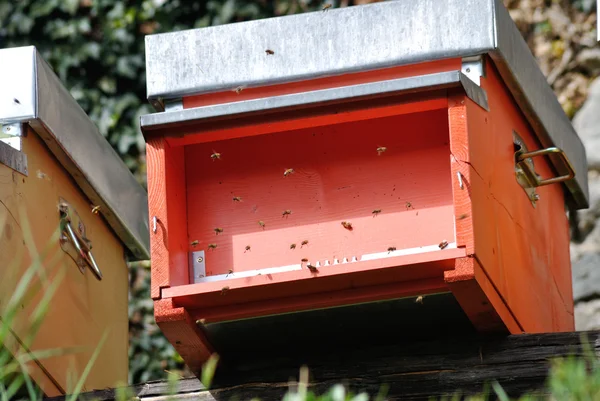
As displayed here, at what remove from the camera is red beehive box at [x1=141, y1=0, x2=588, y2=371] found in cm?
246

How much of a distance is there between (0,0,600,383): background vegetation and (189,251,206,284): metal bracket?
3.38 meters

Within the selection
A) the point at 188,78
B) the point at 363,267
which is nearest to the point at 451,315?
the point at 363,267

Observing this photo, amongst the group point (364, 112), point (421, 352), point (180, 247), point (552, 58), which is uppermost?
point (552, 58)

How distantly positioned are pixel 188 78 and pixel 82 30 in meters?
3.66

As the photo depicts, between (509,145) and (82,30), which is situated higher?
(82,30)

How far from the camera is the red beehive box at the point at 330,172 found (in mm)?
2459

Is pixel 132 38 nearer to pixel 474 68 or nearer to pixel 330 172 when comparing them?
pixel 330 172

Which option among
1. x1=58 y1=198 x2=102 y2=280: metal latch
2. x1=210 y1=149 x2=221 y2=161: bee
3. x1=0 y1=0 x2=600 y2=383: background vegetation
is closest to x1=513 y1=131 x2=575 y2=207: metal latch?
x1=210 y1=149 x2=221 y2=161: bee

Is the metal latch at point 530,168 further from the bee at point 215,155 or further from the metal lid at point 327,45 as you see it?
the bee at point 215,155

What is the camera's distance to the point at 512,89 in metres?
2.82

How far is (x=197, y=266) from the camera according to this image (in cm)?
263

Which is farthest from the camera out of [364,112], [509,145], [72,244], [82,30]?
[82,30]

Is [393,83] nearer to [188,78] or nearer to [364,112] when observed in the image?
[364,112]

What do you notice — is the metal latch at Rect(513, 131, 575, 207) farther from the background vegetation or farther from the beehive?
the background vegetation
